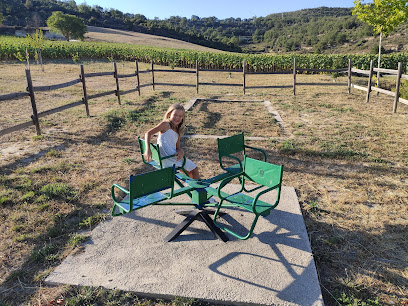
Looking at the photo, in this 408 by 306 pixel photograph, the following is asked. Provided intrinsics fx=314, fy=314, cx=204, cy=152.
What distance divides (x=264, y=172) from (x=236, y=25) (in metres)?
199

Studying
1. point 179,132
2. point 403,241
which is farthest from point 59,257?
point 403,241

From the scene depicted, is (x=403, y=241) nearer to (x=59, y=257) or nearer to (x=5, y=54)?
(x=59, y=257)

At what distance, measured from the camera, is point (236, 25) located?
186625mm

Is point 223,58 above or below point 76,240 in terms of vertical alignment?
above

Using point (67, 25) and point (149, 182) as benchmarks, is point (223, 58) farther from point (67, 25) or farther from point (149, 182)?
point (67, 25)

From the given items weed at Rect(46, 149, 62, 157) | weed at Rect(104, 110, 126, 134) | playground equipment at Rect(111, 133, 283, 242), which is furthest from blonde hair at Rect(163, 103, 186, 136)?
weed at Rect(104, 110, 126, 134)

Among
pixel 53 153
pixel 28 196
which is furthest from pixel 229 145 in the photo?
pixel 53 153

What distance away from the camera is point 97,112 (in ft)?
32.0

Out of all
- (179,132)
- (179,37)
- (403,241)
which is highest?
(179,37)

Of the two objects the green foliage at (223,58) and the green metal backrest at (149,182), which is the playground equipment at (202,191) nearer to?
the green metal backrest at (149,182)

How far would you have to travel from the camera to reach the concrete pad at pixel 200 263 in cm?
255

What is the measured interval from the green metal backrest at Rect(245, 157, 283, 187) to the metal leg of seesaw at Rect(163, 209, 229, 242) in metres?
0.66

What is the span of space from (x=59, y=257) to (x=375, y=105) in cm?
1117

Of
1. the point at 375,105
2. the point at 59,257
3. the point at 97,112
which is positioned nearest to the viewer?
the point at 59,257
